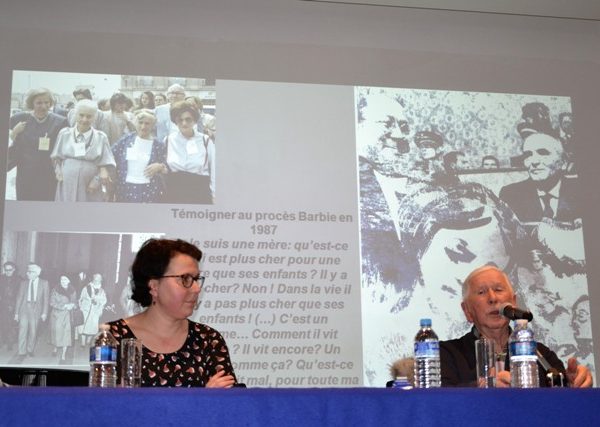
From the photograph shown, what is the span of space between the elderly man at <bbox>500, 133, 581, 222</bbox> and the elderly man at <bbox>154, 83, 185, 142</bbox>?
1.99 m

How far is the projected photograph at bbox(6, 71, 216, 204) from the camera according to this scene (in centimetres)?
483

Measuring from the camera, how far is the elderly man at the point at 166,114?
195 inches

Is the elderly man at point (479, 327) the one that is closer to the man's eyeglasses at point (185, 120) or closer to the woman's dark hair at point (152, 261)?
the woman's dark hair at point (152, 261)

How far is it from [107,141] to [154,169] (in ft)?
1.00

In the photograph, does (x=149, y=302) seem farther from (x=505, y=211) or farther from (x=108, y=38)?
(x=505, y=211)

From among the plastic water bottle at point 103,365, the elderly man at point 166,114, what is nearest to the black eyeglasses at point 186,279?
the plastic water bottle at point 103,365

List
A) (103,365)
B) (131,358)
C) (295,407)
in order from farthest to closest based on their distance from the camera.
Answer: (131,358) < (103,365) < (295,407)

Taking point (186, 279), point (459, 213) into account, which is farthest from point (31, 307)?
point (459, 213)

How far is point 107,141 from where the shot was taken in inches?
193

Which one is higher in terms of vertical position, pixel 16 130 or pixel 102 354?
pixel 16 130

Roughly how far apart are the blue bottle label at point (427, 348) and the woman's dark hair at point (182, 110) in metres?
2.75

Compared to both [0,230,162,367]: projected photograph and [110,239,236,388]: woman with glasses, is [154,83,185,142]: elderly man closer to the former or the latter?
[0,230,162,367]: projected photograph

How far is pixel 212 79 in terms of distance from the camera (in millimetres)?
5098

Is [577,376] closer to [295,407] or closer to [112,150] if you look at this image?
[295,407]
